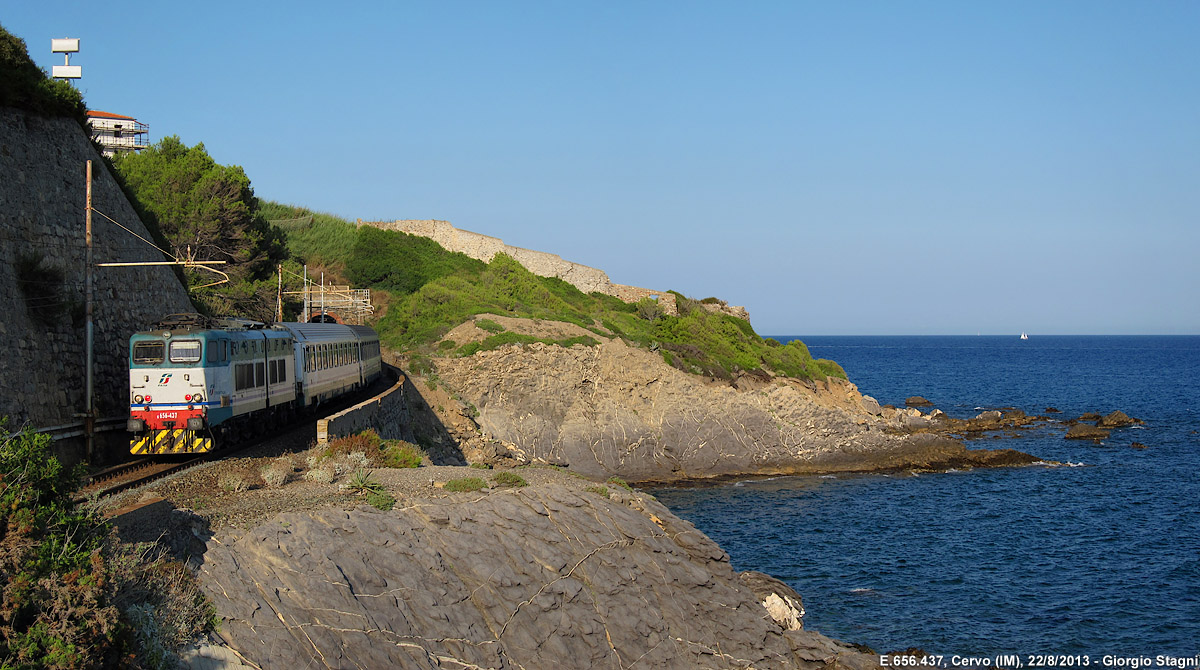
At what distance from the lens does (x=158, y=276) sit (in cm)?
2766

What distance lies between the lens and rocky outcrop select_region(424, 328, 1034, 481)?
42125mm

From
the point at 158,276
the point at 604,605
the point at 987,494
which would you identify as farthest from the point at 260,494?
the point at 987,494

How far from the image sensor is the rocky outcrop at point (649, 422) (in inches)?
1658

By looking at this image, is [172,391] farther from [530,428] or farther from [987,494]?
[987,494]

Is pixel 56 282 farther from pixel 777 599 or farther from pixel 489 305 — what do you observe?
pixel 489 305

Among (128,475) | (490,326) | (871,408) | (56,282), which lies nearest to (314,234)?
(490,326)

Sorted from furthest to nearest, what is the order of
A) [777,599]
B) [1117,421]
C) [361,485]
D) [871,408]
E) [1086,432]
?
[1117,421] < [871,408] < [1086,432] < [777,599] < [361,485]

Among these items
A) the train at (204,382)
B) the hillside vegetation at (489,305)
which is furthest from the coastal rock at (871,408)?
the train at (204,382)

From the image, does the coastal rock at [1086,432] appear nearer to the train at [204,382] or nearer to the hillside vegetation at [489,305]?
the hillside vegetation at [489,305]

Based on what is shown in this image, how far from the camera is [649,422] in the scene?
43812 millimetres

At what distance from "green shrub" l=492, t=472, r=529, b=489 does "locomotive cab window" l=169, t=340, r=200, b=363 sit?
722 cm

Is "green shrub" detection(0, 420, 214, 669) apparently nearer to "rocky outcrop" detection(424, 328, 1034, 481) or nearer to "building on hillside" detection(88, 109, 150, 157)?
"rocky outcrop" detection(424, 328, 1034, 481)

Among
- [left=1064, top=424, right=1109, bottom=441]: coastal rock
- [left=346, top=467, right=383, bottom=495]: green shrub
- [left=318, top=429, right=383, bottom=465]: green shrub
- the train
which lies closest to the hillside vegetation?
[left=1064, top=424, right=1109, bottom=441]: coastal rock

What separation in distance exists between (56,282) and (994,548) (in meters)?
29.5
